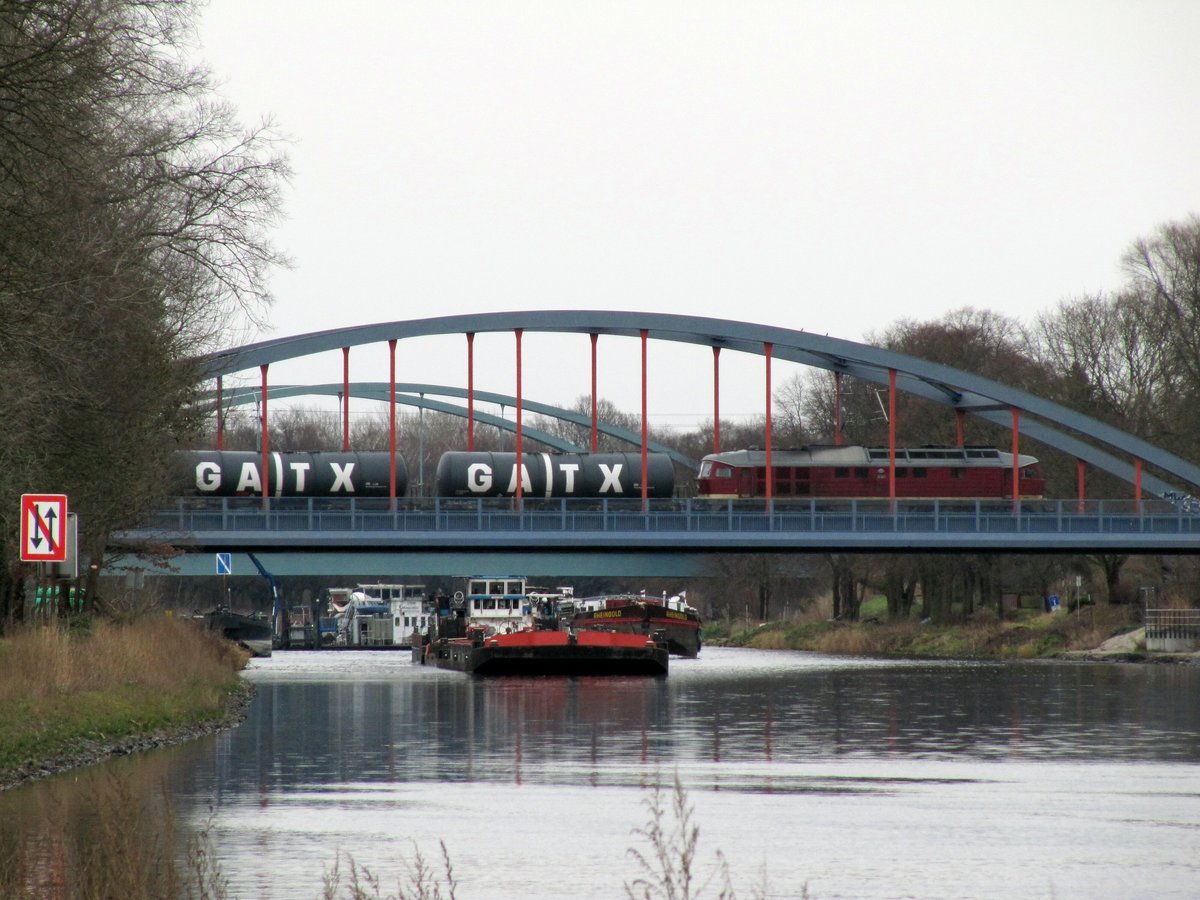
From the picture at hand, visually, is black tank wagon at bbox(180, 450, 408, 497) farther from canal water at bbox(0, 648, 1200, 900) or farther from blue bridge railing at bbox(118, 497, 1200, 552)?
canal water at bbox(0, 648, 1200, 900)

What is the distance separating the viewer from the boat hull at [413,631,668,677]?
6003 cm

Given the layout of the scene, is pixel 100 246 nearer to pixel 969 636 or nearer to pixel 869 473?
pixel 869 473

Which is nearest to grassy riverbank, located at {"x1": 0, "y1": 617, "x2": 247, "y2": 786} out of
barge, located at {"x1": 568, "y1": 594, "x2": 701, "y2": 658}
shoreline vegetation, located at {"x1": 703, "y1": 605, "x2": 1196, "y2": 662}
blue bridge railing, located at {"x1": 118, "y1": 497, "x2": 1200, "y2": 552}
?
blue bridge railing, located at {"x1": 118, "y1": 497, "x2": 1200, "y2": 552}

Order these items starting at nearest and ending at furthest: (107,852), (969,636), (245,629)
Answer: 1. (107,852)
2. (245,629)
3. (969,636)

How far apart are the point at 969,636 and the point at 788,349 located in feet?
58.9

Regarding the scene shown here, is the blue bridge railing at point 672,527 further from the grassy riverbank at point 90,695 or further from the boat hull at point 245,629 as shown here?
the grassy riverbank at point 90,695

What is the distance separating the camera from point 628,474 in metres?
71.4

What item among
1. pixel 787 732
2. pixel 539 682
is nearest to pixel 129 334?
pixel 787 732

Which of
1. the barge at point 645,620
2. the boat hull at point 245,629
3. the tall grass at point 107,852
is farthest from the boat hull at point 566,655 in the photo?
the tall grass at point 107,852

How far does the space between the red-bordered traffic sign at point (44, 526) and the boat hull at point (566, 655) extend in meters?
36.9

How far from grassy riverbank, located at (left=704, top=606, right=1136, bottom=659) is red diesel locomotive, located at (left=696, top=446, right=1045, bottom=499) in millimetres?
5985

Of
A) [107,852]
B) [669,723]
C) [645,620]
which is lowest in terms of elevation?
[669,723]

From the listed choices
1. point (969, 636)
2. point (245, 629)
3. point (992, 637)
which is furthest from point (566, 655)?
point (969, 636)

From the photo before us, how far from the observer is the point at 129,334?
110 feet
